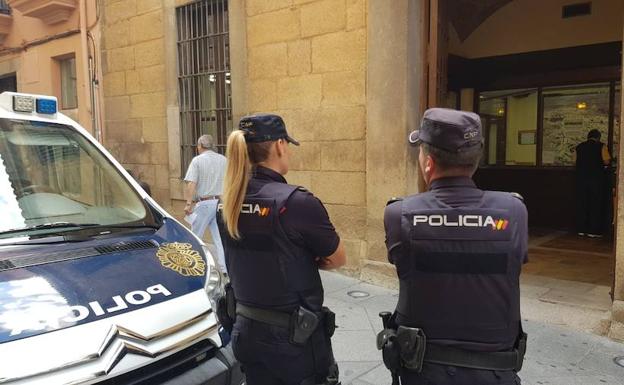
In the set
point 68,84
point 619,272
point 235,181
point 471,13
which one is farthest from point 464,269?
point 68,84

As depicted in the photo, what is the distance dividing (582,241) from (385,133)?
4.10m

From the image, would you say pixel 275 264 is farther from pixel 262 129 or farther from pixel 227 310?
pixel 262 129

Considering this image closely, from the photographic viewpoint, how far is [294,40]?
6547mm

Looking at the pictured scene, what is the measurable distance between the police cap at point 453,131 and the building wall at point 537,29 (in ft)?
24.5

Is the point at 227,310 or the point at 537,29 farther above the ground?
the point at 537,29

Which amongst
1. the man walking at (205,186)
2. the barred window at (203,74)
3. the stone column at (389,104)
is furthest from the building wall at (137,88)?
the stone column at (389,104)

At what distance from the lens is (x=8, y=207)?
9.07 feet

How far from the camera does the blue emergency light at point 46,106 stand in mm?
3250

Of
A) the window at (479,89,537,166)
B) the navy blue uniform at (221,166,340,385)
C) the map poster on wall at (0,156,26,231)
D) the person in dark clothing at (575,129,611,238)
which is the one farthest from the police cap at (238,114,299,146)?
the window at (479,89,537,166)

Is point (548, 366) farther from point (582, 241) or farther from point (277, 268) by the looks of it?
point (582, 241)

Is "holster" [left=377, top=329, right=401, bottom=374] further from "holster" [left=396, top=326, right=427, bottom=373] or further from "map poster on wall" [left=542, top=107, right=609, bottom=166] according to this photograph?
"map poster on wall" [left=542, top=107, right=609, bottom=166]

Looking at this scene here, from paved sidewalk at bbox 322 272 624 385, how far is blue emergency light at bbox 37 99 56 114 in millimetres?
2665

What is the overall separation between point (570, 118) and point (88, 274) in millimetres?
8710

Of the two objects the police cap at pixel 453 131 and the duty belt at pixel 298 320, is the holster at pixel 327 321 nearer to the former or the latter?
the duty belt at pixel 298 320
